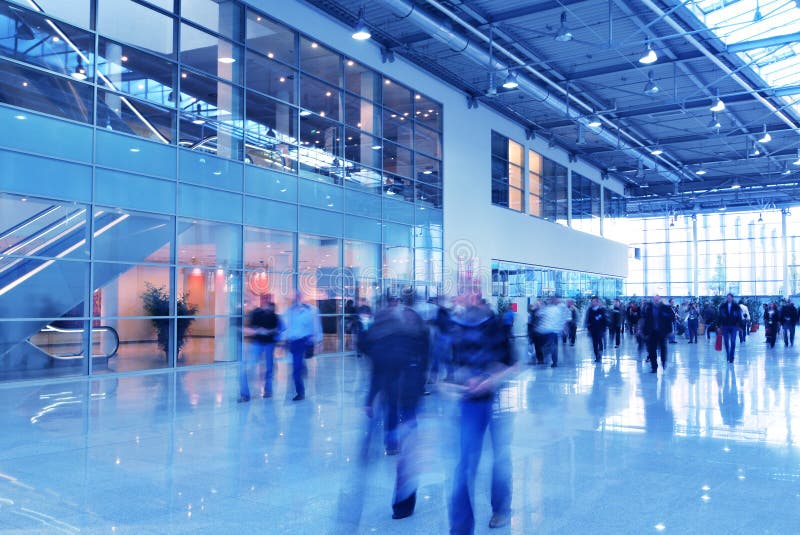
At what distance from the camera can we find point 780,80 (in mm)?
25219

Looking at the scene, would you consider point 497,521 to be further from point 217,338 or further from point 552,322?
point 217,338

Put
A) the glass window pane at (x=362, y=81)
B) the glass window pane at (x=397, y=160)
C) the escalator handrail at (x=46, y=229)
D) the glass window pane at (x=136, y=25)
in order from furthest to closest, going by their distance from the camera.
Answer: the glass window pane at (x=397, y=160)
the glass window pane at (x=362, y=81)
the glass window pane at (x=136, y=25)
the escalator handrail at (x=46, y=229)

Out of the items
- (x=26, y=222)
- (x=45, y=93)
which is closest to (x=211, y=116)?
(x=45, y=93)

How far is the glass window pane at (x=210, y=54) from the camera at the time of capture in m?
17.7

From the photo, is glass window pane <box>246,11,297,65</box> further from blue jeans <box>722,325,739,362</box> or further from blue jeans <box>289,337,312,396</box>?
blue jeans <box>722,325,739,362</box>

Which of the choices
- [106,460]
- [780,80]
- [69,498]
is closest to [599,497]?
[69,498]

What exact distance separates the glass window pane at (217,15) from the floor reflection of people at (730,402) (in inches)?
562

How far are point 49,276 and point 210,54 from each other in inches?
279

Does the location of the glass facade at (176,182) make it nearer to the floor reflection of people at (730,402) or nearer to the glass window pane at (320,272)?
the glass window pane at (320,272)

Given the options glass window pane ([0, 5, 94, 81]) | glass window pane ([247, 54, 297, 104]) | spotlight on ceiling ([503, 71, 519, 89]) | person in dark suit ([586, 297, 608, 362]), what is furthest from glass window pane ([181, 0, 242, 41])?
person in dark suit ([586, 297, 608, 362])

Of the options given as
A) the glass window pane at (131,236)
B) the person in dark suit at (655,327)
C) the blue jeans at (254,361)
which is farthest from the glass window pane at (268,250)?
the person in dark suit at (655,327)

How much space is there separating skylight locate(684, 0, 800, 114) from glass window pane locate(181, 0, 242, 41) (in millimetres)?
11342

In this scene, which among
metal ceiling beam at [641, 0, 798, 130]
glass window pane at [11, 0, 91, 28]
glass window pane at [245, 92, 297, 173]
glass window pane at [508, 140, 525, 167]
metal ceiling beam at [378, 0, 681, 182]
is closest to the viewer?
glass window pane at [11, 0, 91, 28]

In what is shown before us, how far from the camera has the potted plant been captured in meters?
17.4
